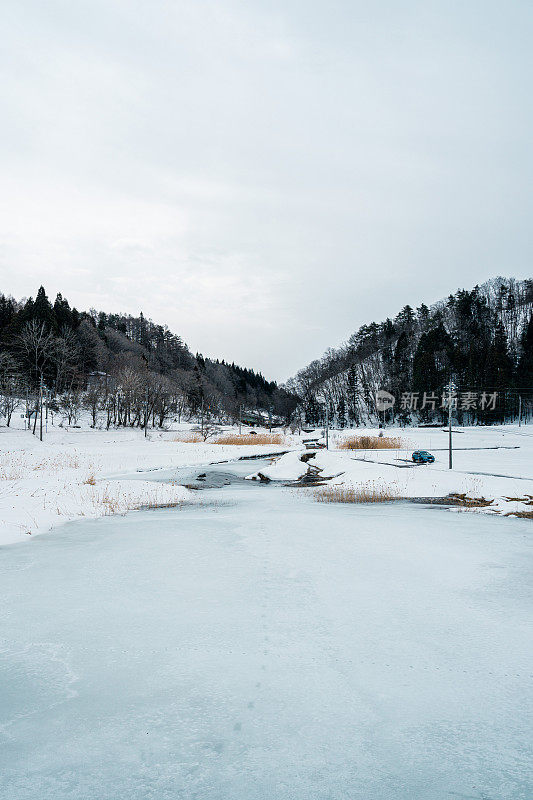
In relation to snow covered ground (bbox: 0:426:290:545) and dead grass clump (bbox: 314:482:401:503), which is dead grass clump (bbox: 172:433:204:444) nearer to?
snow covered ground (bbox: 0:426:290:545)

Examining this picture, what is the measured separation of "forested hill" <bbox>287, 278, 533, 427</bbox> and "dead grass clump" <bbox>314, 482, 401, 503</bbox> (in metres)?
62.9

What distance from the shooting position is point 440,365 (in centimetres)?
9669

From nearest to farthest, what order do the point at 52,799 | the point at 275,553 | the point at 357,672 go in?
the point at 52,799 → the point at 357,672 → the point at 275,553

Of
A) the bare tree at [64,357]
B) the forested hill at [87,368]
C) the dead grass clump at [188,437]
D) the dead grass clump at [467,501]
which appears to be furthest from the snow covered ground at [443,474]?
the bare tree at [64,357]

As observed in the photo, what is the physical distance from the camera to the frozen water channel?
3184 millimetres

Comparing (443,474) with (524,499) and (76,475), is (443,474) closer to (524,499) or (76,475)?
(524,499)

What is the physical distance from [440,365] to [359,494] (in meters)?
83.4

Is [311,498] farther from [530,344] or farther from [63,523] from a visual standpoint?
[530,344]

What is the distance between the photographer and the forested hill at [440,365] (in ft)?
266

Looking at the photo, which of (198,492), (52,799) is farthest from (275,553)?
(198,492)

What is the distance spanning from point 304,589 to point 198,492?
591 inches

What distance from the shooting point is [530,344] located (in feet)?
284

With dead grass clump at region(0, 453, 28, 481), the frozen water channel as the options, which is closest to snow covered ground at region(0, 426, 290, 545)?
dead grass clump at region(0, 453, 28, 481)

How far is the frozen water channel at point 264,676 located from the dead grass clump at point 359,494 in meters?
9.97
